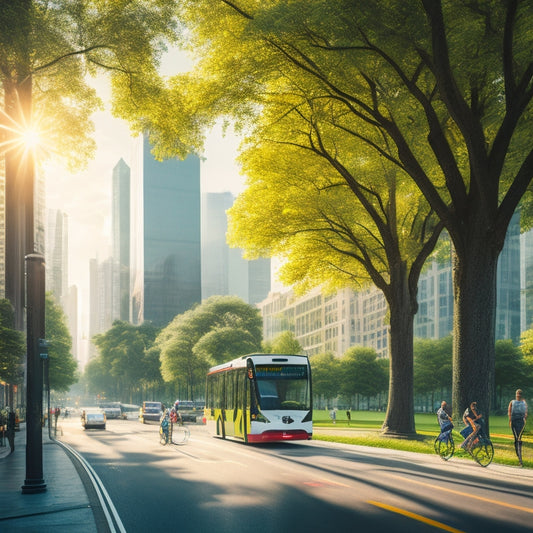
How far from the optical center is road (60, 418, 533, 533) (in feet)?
35.0

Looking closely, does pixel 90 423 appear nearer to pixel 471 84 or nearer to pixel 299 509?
pixel 471 84

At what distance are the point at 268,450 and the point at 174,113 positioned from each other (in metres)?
12.5

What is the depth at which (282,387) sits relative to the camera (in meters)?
28.7

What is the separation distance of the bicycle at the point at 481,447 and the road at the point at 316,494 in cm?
29

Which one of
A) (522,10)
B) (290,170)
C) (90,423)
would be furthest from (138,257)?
(522,10)

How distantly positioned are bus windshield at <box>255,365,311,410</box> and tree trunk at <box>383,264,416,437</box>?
11.4ft

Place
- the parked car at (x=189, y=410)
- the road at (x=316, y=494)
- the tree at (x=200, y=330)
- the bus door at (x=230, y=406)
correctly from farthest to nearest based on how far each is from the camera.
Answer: the tree at (x=200, y=330), the parked car at (x=189, y=410), the bus door at (x=230, y=406), the road at (x=316, y=494)

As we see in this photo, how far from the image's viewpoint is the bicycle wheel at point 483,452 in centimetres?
1895

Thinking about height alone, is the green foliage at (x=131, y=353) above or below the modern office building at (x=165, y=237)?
below

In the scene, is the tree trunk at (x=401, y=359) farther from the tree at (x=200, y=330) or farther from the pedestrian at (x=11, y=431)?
the tree at (x=200, y=330)

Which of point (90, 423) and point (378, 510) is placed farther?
point (90, 423)

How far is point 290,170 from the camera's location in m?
29.2

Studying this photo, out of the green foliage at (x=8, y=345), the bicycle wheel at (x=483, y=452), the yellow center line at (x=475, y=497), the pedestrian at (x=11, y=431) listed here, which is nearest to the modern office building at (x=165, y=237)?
the green foliage at (x=8, y=345)

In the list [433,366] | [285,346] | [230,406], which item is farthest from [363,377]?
[230,406]
